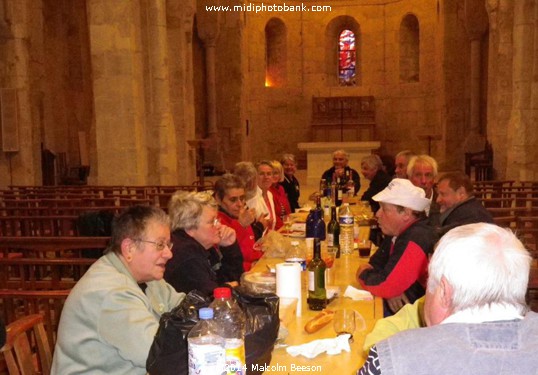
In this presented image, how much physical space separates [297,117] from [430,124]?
14.8 ft

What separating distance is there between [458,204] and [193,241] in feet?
6.62

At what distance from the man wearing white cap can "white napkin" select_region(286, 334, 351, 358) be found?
939 millimetres

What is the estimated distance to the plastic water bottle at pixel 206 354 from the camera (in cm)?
177

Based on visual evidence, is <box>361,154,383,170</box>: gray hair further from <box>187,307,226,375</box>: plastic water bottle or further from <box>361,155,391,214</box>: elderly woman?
<box>187,307,226,375</box>: plastic water bottle

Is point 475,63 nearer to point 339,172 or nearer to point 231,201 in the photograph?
point 339,172

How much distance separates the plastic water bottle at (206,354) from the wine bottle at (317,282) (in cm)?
116

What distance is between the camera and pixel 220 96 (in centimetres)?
1841

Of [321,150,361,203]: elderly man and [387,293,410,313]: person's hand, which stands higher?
[321,150,361,203]: elderly man

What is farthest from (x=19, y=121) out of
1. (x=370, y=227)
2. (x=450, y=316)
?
(x=450, y=316)

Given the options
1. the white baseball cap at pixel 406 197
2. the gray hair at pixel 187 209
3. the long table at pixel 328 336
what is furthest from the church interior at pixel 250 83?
the long table at pixel 328 336

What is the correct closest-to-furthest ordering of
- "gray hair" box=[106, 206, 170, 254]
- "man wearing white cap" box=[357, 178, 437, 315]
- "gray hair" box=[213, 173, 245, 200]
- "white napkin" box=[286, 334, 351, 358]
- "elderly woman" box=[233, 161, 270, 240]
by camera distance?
"white napkin" box=[286, 334, 351, 358]
"gray hair" box=[106, 206, 170, 254]
"man wearing white cap" box=[357, 178, 437, 315]
"gray hair" box=[213, 173, 245, 200]
"elderly woman" box=[233, 161, 270, 240]

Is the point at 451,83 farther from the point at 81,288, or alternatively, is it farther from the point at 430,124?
the point at 81,288

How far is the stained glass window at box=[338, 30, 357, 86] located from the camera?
72.4 ft

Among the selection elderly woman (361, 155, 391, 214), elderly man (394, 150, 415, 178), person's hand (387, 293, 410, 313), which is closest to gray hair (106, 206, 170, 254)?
person's hand (387, 293, 410, 313)
